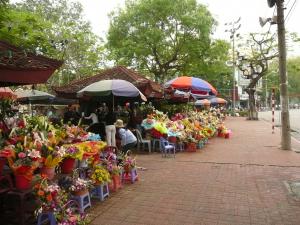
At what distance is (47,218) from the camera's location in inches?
199

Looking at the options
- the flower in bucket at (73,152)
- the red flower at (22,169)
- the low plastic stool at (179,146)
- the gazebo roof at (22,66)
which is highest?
the gazebo roof at (22,66)

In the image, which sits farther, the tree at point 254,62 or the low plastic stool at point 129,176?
the tree at point 254,62

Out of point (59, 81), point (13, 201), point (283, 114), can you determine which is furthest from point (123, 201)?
point (59, 81)

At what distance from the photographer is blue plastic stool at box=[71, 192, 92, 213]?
5.68 metres

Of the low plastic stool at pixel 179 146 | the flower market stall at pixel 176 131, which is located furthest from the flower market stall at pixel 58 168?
the low plastic stool at pixel 179 146

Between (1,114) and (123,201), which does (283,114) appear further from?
(1,114)

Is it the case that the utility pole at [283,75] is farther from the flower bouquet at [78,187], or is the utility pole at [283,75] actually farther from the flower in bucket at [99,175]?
the flower bouquet at [78,187]

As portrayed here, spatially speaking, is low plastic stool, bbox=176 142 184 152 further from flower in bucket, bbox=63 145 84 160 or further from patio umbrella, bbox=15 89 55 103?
flower in bucket, bbox=63 145 84 160

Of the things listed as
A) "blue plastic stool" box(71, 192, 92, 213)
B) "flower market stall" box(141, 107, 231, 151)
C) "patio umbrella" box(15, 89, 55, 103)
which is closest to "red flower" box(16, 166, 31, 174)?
"blue plastic stool" box(71, 192, 92, 213)

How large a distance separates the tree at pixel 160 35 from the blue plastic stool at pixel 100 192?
70.6ft

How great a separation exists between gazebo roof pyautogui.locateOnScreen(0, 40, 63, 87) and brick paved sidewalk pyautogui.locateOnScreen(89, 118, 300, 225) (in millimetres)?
2373

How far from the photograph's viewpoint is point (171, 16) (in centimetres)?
2762

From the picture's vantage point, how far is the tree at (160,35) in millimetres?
27203

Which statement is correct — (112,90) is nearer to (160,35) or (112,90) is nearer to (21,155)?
(21,155)
